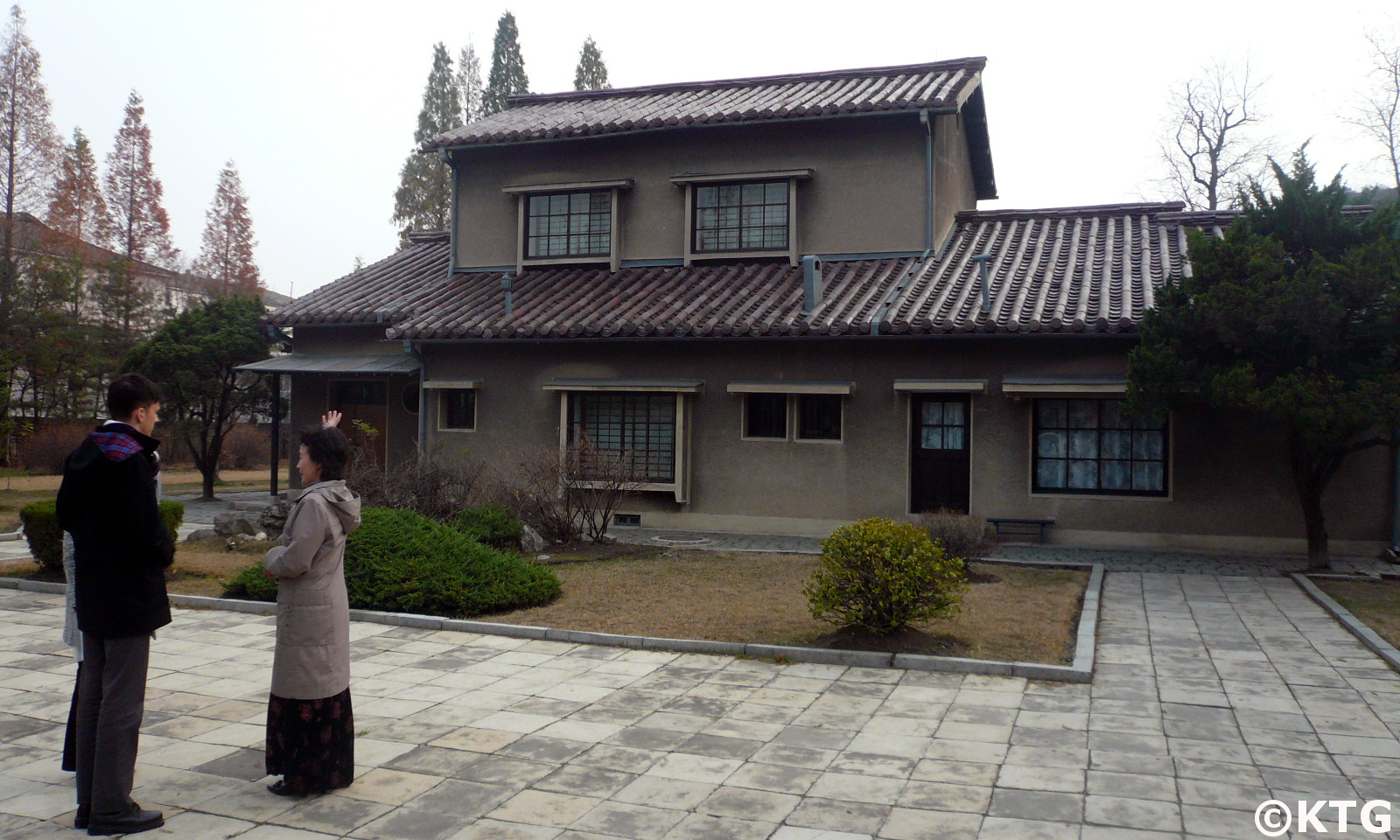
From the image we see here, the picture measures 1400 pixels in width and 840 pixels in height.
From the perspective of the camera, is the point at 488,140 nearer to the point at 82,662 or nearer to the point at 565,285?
the point at 565,285

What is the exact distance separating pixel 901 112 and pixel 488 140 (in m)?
6.95

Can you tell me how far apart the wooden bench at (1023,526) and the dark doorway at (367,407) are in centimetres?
1005

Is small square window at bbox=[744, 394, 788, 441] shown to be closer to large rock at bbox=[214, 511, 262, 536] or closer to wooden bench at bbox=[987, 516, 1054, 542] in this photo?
wooden bench at bbox=[987, 516, 1054, 542]

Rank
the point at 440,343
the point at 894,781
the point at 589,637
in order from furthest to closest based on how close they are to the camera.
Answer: the point at 440,343 < the point at 589,637 < the point at 894,781

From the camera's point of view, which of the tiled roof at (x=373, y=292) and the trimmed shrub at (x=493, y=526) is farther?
the tiled roof at (x=373, y=292)

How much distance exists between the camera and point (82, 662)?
4.45 metres

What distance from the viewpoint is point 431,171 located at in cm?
3484

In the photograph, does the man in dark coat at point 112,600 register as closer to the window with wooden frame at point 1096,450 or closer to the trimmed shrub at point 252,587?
the trimmed shrub at point 252,587

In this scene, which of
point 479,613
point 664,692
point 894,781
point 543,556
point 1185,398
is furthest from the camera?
point 543,556

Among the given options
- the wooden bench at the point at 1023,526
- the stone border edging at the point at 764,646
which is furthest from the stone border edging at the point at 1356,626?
the wooden bench at the point at 1023,526

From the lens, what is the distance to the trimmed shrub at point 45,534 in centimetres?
1030

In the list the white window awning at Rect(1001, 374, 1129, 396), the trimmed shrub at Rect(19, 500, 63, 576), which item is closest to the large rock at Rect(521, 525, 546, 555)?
the trimmed shrub at Rect(19, 500, 63, 576)

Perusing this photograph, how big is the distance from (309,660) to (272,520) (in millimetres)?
9439

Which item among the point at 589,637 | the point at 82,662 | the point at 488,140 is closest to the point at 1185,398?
the point at 589,637
